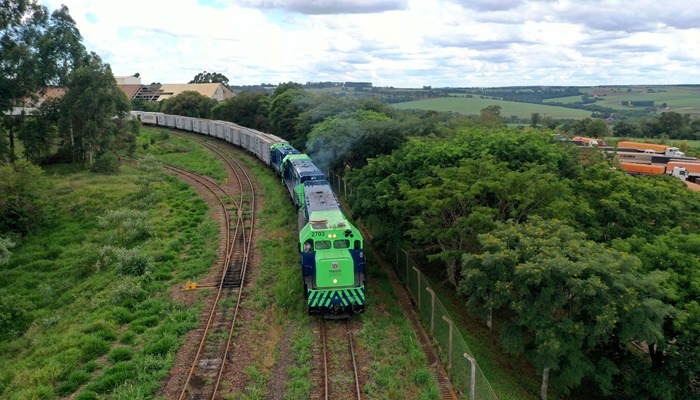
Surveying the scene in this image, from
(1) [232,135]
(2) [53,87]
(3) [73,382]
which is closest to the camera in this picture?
(3) [73,382]

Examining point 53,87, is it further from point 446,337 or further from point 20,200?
point 446,337

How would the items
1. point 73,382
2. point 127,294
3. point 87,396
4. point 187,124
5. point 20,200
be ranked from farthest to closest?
point 187,124 < point 20,200 < point 127,294 < point 73,382 < point 87,396

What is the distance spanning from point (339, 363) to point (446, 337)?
5227mm

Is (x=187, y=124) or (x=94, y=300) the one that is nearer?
(x=94, y=300)

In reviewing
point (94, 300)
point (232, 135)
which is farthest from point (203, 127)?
point (94, 300)

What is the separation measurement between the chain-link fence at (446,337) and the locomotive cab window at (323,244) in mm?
4403

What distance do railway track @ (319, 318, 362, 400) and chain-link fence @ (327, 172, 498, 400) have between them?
11.5ft

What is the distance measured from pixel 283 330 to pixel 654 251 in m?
15.1

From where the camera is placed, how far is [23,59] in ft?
125

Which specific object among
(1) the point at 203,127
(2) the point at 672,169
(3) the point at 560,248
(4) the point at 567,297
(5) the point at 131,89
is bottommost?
(2) the point at 672,169

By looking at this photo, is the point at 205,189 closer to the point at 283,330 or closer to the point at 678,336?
the point at 283,330

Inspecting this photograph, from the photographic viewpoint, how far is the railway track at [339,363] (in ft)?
47.1

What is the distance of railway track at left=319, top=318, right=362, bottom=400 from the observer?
1436 cm

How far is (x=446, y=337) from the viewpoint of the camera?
18.8 meters
